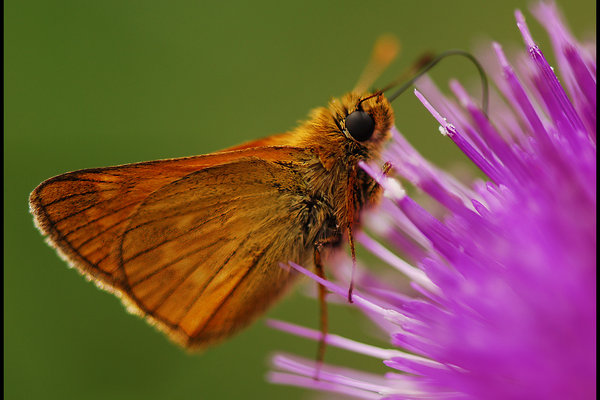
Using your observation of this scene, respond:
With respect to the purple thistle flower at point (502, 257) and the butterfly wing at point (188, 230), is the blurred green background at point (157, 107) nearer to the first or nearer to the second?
the butterfly wing at point (188, 230)

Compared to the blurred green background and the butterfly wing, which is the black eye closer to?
the butterfly wing

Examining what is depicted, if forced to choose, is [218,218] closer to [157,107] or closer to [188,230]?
[188,230]

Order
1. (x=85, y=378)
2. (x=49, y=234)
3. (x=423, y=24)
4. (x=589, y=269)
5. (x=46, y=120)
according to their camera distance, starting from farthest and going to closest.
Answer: (x=423, y=24), (x=46, y=120), (x=85, y=378), (x=49, y=234), (x=589, y=269)

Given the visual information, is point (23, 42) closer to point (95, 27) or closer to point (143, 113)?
point (95, 27)

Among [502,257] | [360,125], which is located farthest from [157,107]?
[502,257]

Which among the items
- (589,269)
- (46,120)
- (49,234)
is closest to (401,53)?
(46,120)

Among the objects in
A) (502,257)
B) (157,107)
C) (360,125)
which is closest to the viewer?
(502,257)
